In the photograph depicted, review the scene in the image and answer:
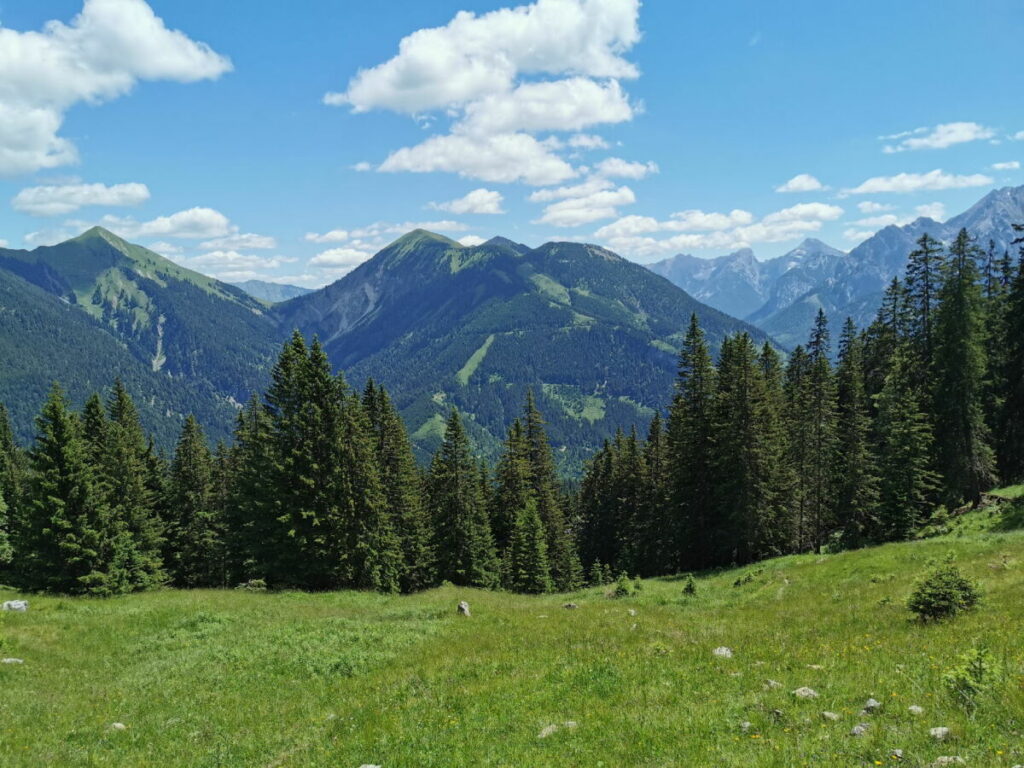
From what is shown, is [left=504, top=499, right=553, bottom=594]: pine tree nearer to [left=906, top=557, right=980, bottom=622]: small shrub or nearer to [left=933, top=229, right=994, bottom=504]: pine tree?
[left=933, top=229, right=994, bottom=504]: pine tree

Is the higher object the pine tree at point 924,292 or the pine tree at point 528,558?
the pine tree at point 924,292

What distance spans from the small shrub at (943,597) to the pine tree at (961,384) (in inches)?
1213

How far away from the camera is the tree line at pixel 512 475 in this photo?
123 feet

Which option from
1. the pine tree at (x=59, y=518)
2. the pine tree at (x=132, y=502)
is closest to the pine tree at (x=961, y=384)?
the pine tree at (x=59, y=518)

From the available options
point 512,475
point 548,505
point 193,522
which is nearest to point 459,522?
point 512,475

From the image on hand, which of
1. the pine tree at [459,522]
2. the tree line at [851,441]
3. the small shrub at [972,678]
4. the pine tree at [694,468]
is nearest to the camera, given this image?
the small shrub at [972,678]

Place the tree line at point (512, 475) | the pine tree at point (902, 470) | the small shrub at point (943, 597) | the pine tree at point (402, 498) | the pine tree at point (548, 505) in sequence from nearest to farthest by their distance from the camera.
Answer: the small shrub at point (943, 597) → the tree line at point (512, 475) → the pine tree at point (902, 470) → the pine tree at point (402, 498) → the pine tree at point (548, 505)

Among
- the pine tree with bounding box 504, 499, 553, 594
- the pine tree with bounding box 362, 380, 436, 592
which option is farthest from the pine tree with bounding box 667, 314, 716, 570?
the pine tree with bounding box 362, 380, 436, 592

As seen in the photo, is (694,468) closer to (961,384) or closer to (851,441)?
(851,441)

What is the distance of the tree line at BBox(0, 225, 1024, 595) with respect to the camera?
37.6 metres

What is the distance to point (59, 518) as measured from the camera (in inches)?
1372

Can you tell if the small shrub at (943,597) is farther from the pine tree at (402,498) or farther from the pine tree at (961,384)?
the pine tree at (402,498)

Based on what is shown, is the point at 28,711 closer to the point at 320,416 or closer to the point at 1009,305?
the point at 320,416

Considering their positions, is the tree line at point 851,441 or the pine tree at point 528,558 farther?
the pine tree at point 528,558
